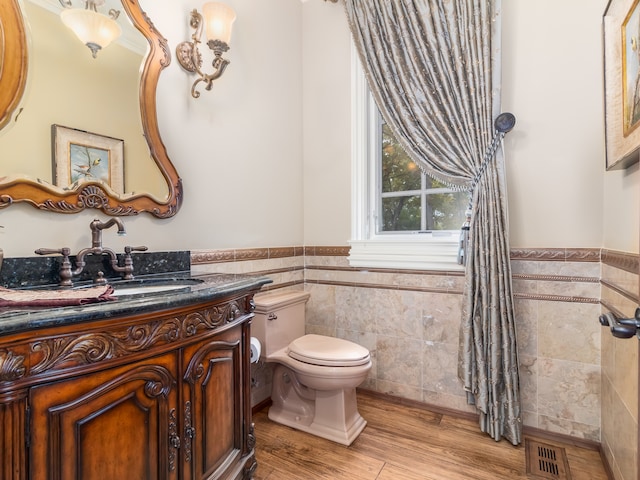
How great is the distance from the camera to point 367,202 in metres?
2.47

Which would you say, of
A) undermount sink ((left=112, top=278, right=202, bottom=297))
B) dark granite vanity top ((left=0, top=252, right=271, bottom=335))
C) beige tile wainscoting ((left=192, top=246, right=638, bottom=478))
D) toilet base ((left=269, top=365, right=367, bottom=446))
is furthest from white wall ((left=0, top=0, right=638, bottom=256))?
toilet base ((left=269, top=365, right=367, bottom=446))

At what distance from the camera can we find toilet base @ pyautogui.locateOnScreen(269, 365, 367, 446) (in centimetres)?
188

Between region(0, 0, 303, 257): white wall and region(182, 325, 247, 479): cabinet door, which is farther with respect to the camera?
region(0, 0, 303, 257): white wall

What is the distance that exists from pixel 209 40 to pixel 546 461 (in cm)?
267

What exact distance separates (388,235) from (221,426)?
1.65 m

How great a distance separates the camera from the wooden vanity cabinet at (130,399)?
2.39ft

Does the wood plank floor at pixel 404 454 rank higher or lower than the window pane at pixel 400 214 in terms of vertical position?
lower

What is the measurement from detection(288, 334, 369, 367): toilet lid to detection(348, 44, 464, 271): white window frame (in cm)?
62

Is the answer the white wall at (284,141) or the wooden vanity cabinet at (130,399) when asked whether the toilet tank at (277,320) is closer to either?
the white wall at (284,141)

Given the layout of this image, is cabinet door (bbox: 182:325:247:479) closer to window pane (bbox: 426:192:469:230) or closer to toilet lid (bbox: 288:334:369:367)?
toilet lid (bbox: 288:334:369:367)

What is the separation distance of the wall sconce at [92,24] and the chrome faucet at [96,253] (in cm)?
71

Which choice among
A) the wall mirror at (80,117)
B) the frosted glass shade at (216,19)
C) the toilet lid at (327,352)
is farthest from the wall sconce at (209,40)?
the toilet lid at (327,352)

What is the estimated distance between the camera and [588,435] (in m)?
1.78

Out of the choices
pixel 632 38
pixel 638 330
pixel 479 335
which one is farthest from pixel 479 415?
pixel 632 38
